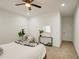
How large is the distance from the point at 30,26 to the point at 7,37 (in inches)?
101

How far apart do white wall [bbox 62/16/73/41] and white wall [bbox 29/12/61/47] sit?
2810mm

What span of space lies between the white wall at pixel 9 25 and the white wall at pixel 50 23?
1.13 m

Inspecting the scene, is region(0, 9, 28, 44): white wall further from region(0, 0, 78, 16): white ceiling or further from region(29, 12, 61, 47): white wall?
region(29, 12, 61, 47): white wall

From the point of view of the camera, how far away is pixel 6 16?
5.21m

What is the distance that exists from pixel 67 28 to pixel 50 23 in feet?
10.1

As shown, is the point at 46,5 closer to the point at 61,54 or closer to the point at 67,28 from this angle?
the point at 61,54

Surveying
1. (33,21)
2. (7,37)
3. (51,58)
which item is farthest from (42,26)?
(51,58)

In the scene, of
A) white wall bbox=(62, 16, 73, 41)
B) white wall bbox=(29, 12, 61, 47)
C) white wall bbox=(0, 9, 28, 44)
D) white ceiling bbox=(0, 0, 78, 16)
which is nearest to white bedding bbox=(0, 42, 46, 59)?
white ceiling bbox=(0, 0, 78, 16)

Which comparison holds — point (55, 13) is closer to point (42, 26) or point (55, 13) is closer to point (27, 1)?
point (42, 26)

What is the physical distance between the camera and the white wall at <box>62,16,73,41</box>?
26.7ft

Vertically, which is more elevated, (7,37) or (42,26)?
(42,26)

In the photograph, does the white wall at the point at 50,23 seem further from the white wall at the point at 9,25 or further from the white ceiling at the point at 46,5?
the white wall at the point at 9,25

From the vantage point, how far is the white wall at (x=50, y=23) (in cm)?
571

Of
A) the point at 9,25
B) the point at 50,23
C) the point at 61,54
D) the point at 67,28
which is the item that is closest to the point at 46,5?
the point at 50,23
